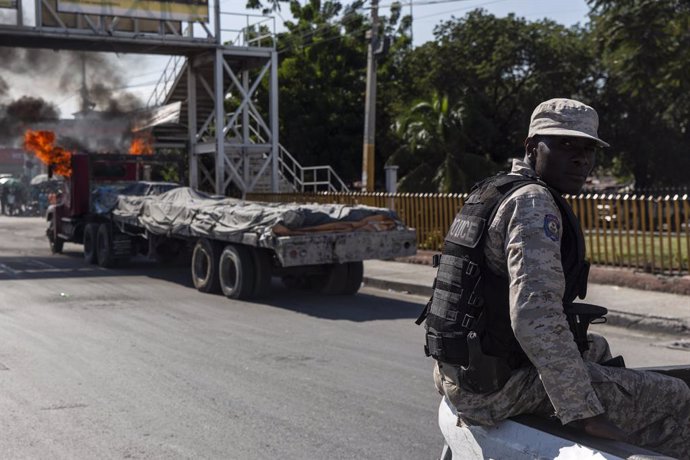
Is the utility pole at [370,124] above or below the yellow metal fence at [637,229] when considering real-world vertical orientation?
above

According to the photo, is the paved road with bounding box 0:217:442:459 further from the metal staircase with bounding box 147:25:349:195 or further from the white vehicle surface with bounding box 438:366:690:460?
the metal staircase with bounding box 147:25:349:195

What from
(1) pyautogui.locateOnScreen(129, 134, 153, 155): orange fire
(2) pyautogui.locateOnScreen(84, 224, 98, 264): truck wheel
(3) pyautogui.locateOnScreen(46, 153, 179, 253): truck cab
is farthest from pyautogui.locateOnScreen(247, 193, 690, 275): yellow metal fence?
(1) pyautogui.locateOnScreen(129, 134, 153, 155): orange fire

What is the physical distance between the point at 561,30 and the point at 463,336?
118 feet

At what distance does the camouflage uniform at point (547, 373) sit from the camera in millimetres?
2957

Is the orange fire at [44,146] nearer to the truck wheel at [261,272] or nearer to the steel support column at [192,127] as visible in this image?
the steel support column at [192,127]

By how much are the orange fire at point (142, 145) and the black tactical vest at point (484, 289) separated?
963 inches

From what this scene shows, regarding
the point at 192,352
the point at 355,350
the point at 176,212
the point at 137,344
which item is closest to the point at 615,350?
the point at 355,350

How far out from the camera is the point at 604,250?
14094 mm

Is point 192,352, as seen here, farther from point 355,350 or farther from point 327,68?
point 327,68

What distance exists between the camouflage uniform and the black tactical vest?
5 cm

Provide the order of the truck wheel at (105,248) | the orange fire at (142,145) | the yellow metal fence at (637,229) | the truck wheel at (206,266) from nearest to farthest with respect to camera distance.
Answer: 1. the yellow metal fence at (637,229)
2. the truck wheel at (206,266)
3. the truck wheel at (105,248)
4. the orange fire at (142,145)

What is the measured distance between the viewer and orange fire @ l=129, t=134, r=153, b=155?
88.5 ft

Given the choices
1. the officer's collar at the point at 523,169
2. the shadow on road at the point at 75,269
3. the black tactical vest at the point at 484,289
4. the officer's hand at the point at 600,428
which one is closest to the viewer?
the officer's hand at the point at 600,428

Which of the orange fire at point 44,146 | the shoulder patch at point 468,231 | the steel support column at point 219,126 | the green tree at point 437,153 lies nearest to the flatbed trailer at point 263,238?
the orange fire at point 44,146
